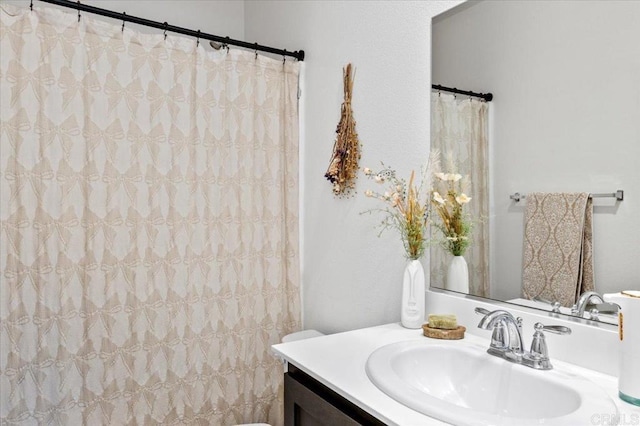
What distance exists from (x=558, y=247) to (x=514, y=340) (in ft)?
0.91

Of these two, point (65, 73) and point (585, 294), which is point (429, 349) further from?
point (65, 73)

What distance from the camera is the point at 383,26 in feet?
5.85

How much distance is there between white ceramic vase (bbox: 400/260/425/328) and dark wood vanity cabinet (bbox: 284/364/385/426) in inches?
17.3

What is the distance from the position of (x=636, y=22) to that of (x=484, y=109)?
44 cm

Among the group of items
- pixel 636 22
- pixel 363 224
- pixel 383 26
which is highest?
pixel 383 26

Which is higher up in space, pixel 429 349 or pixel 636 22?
pixel 636 22

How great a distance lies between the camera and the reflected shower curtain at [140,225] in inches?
67.2

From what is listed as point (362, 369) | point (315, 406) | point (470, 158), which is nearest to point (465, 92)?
point (470, 158)

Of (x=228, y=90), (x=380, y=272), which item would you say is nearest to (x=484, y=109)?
(x=380, y=272)

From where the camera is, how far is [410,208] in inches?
60.9

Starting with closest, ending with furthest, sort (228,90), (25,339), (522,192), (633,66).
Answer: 1. (633,66)
2. (522,192)
3. (25,339)
4. (228,90)

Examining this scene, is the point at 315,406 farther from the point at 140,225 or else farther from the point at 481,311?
the point at 140,225

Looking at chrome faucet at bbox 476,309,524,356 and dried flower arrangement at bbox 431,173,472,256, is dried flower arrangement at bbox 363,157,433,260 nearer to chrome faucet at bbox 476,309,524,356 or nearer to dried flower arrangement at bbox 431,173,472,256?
dried flower arrangement at bbox 431,173,472,256

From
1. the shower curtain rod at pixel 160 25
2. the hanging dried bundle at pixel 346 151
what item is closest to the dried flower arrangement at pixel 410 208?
the hanging dried bundle at pixel 346 151
